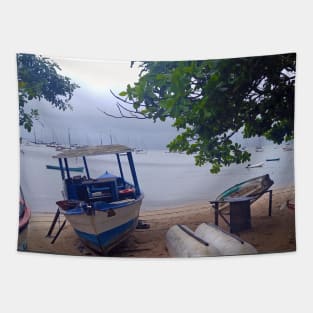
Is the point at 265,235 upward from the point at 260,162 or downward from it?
downward

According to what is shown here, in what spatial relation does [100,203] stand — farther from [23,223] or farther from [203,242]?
[203,242]

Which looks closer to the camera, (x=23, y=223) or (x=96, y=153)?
(x=96, y=153)

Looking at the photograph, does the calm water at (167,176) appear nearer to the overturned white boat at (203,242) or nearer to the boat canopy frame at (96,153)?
the boat canopy frame at (96,153)

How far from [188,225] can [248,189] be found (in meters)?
0.53

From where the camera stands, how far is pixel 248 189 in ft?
11.4

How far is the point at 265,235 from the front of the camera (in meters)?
3.50

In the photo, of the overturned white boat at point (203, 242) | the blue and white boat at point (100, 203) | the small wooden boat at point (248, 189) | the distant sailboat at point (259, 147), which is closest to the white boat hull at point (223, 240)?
the overturned white boat at point (203, 242)

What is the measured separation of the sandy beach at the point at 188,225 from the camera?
3471 mm

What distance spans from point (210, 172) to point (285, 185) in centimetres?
58

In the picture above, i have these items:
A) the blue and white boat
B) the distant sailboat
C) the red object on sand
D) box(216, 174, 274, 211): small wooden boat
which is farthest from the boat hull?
the red object on sand

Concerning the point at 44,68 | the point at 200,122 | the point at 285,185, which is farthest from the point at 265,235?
the point at 44,68

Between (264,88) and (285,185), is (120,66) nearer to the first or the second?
(264,88)

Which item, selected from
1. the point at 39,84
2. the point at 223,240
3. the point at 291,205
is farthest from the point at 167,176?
the point at 39,84

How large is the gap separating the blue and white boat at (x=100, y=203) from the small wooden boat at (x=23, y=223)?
278 mm
